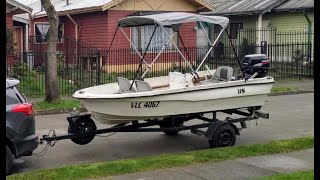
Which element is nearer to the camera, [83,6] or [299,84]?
[299,84]

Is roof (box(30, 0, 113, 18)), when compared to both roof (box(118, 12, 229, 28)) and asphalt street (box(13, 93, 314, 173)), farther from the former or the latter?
roof (box(118, 12, 229, 28))

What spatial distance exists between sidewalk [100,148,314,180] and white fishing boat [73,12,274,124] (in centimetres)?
145

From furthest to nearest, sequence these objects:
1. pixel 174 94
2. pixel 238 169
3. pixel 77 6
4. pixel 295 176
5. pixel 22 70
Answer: pixel 77 6, pixel 22 70, pixel 174 94, pixel 238 169, pixel 295 176

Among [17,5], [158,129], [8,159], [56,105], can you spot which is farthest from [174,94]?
[17,5]

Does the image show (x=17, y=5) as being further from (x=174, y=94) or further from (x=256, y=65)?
(x=174, y=94)

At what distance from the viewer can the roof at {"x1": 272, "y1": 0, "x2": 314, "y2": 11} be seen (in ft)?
91.8

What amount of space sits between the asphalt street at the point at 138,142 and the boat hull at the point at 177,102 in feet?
2.62

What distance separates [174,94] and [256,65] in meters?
2.77

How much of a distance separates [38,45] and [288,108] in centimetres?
1670

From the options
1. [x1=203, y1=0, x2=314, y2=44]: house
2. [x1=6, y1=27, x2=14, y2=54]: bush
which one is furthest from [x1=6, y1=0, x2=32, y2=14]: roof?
[x1=203, y1=0, x2=314, y2=44]: house

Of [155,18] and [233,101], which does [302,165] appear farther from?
[155,18]

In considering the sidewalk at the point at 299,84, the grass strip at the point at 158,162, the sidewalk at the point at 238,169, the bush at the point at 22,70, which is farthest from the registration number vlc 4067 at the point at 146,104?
the sidewalk at the point at 299,84

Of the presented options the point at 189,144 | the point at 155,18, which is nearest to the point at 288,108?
the point at 189,144

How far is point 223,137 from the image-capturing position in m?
9.61
